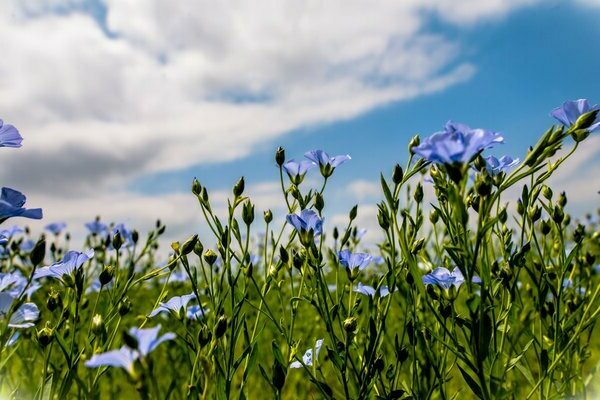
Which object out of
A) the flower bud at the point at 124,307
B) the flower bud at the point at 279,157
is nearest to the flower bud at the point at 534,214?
the flower bud at the point at 279,157

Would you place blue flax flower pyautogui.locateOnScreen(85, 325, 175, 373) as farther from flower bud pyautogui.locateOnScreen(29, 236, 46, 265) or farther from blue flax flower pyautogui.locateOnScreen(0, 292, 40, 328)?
blue flax flower pyautogui.locateOnScreen(0, 292, 40, 328)

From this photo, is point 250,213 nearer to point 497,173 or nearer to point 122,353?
point 497,173

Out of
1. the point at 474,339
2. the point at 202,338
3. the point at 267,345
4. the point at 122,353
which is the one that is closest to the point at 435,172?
the point at 474,339

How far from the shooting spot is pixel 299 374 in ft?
10.2

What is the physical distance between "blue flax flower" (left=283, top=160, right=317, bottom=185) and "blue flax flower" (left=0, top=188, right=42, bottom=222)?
0.98 metres

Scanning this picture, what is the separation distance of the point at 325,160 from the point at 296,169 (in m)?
0.12

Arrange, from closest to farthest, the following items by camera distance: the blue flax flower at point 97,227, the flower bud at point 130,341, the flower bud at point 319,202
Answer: the flower bud at point 130,341 < the flower bud at point 319,202 < the blue flax flower at point 97,227

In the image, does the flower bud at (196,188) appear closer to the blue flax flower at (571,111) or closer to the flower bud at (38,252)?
the flower bud at (38,252)

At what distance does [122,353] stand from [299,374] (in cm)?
227

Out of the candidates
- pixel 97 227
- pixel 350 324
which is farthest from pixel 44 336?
pixel 97 227

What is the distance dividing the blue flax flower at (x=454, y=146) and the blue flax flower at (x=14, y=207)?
2.78 feet

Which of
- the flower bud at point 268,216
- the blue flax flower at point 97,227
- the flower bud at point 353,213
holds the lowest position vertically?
Result: the flower bud at point 353,213

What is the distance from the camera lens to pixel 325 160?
6.79 ft

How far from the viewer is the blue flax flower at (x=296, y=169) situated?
6.91 feet
